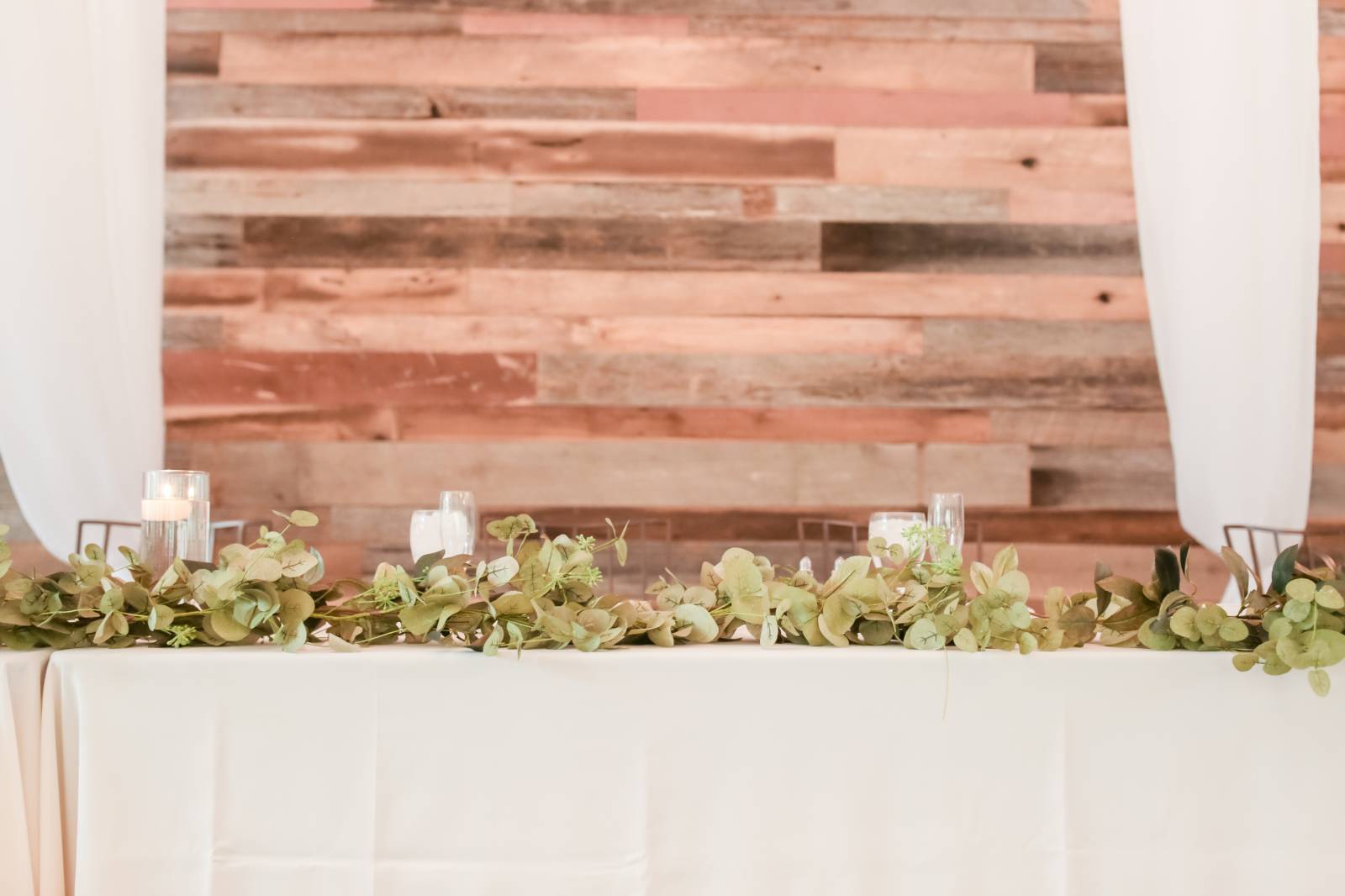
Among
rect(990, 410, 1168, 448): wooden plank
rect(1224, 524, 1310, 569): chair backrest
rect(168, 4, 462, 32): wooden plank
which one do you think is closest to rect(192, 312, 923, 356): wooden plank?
rect(990, 410, 1168, 448): wooden plank

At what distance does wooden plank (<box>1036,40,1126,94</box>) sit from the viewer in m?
4.06

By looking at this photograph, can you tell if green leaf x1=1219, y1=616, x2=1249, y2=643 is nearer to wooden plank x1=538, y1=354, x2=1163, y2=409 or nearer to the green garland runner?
the green garland runner

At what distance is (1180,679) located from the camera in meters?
0.99

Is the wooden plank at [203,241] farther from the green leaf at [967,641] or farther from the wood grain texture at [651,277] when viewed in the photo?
the green leaf at [967,641]

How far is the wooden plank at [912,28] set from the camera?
4.02 m

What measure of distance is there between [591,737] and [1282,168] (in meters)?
2.53

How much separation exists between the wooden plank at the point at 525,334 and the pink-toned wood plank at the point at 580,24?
3.45 feet

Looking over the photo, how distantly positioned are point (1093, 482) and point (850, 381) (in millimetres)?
969

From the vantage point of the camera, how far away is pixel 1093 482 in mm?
4012

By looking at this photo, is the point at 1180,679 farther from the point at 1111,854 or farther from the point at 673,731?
the point at 673,731

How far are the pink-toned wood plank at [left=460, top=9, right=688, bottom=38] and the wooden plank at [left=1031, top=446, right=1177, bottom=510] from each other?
2060mm

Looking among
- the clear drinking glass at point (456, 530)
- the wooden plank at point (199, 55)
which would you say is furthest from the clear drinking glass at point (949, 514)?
the wooden plank at point (199, 55)

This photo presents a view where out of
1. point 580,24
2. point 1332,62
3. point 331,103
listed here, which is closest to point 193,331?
point 331,103

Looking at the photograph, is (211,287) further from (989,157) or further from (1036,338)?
(1036,338)
